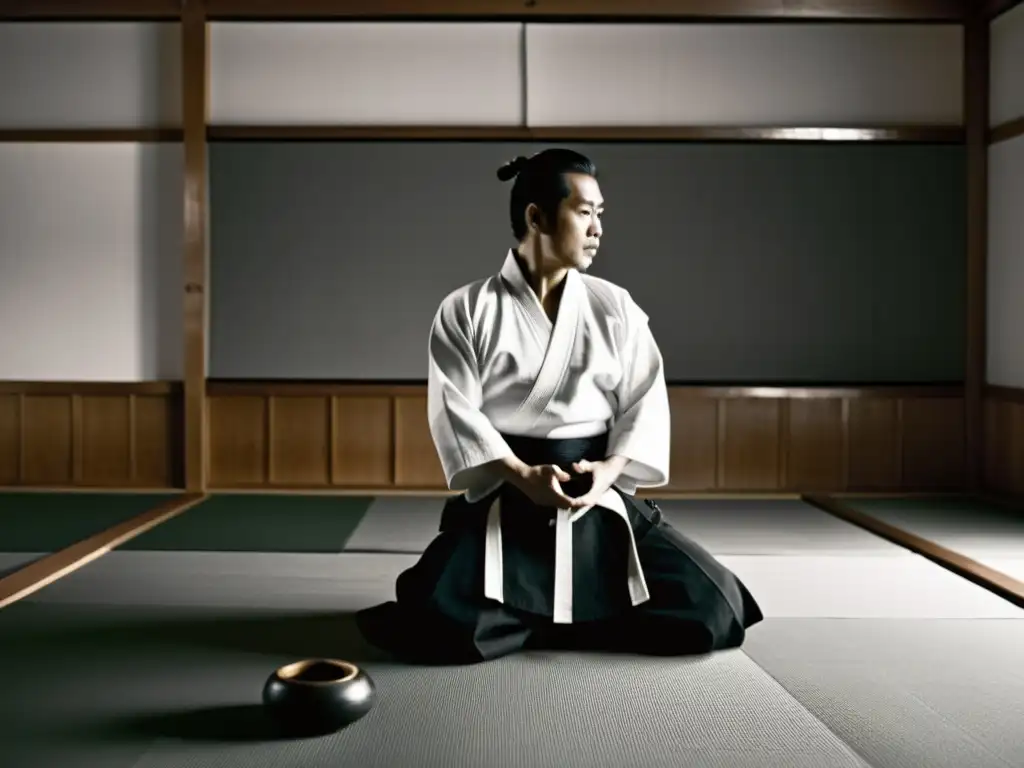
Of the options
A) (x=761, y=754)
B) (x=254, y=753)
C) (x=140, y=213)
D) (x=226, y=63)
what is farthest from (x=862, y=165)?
(x=254, y=753)

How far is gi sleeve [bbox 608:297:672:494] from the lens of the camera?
2.85 meters

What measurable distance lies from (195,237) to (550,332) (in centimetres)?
344

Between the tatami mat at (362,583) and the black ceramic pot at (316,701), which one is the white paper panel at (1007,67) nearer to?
the tatami mat at (362,583)

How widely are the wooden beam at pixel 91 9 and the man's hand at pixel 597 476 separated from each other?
13.6ft

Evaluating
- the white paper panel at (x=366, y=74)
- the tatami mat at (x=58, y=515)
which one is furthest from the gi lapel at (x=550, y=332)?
the white paper panel at (x=366, y=74)

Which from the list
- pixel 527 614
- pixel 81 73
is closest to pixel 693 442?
pixel 527 614

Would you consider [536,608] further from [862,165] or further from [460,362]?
[862,165]

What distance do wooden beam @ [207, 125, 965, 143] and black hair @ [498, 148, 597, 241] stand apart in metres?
2.88

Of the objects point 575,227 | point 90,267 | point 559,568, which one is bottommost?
point 559,568

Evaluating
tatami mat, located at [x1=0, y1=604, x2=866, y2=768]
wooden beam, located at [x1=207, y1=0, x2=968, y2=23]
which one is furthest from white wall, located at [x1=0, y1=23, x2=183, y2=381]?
tatami mat, located at [x1=0, y1=604, x2=866, y2=768]

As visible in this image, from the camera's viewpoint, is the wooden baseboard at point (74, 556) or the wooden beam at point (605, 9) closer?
the wooden baseboard at point (74, 556)

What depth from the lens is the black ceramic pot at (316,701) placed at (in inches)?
83.4

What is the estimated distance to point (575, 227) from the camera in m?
2.82

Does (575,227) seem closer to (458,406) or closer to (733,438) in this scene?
(458,406)
